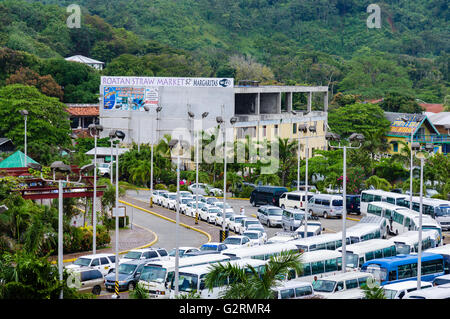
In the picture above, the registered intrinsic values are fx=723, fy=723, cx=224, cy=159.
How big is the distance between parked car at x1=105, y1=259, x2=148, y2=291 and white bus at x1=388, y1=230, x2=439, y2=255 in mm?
12661

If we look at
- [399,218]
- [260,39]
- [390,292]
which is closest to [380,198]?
[399,218]

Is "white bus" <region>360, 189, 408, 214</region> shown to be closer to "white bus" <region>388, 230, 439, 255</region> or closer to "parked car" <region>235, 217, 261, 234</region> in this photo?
"white bus" <region>388, 230, 439, 255</region>

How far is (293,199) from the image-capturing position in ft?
151

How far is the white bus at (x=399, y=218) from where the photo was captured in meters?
38.7

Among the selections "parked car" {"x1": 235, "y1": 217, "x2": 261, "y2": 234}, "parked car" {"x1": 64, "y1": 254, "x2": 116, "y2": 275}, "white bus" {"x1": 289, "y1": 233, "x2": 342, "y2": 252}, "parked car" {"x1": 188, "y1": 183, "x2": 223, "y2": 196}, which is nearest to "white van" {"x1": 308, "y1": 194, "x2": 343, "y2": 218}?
"parked car" {"x1": 235, "y1": 217, "x2": 261, "y2": 234}

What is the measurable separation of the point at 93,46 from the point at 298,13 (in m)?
52.6

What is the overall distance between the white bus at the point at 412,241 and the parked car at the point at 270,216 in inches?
324

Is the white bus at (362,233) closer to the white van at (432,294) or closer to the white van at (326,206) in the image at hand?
the white van at (326,206)

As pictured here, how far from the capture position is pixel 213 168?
55.4 meters

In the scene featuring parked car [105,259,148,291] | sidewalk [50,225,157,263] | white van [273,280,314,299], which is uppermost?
white van [273,280,314,299]

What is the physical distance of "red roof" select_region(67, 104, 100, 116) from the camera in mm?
82500

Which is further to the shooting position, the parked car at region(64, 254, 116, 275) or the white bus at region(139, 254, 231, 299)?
the parked car at region(64, 254, 116, 275)

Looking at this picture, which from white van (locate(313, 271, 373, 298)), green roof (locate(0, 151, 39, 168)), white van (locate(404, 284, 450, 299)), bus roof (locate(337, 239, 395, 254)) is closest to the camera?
white van (locate(404, 284, 450, 299))
